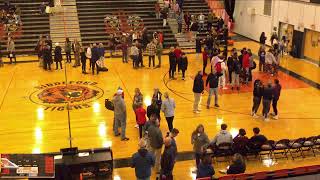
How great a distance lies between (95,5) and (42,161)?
2157cm

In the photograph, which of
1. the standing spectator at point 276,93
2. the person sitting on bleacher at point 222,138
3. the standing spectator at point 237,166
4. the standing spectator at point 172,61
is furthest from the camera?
the standing spectator at point 172,61

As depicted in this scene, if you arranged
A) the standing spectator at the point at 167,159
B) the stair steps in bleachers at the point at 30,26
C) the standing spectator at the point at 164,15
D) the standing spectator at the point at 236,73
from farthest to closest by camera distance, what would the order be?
the standing spectator at the point at 164,15
the stair steps in bleachers at the point at 30,26
the standing spectator at the point at 236,73
the standing spectator at the point at 167,159

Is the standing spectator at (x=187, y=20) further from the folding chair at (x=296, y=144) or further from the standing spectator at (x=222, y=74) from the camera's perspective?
the folding chair at (x=296, y=144)

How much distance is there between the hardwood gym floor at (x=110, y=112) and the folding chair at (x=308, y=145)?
384mm

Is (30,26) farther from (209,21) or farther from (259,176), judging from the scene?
(259,176)

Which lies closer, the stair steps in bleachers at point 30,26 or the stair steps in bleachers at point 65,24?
the stair steps in bleachers at point 30,26

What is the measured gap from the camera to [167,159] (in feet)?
30.6

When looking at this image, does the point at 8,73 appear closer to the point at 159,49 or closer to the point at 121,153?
the point at 159,49

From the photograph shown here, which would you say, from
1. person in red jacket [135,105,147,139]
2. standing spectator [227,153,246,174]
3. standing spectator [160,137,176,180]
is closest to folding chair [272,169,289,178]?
standing spectator [227,153,246,174]

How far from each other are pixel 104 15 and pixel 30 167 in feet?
67.4

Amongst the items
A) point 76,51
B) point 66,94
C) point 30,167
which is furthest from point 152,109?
point 76,51

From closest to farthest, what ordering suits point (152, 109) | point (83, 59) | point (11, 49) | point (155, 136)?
point (155, 136) < point (152, 109) < point (83, 59) < point (11, 49)

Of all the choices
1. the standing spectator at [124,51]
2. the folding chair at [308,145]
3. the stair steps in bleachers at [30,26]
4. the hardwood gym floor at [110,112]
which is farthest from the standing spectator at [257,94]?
the stair steps in bleachers at [30,26]

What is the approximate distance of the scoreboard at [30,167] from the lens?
27.8 ft
